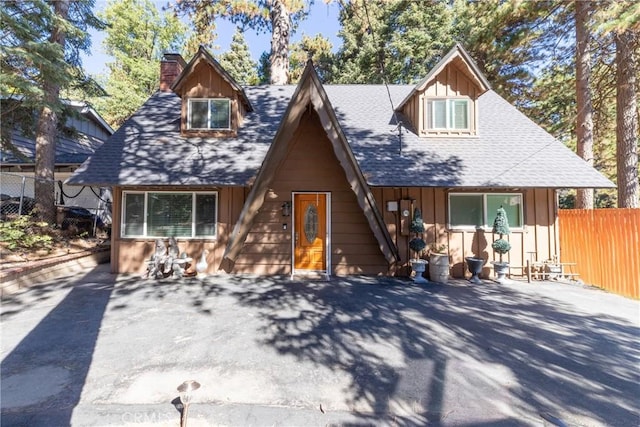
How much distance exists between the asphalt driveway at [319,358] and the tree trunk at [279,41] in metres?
10.2

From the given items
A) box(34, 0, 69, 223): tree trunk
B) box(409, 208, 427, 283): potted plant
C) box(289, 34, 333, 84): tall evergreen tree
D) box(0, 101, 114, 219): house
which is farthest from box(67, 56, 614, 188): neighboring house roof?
box(289, 34, 333, 84): tall evergreen tree

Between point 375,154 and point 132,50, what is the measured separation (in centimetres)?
2609

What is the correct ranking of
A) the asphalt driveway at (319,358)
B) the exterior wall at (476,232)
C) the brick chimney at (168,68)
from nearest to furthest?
the asphalt driveway at (319,358) < the exterior wall at (476,232) < the brick chimney at (168,68)

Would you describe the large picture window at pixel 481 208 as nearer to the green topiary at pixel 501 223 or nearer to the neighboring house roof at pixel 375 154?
the green topiary at pixel 501 223

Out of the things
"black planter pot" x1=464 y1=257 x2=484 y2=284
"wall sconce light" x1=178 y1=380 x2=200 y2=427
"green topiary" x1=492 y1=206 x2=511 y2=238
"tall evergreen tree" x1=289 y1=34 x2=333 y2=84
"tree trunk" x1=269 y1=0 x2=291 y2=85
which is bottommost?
"wall sconce light" x1=178 y1=380 x2=200 y2=427

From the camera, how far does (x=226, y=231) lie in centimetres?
794

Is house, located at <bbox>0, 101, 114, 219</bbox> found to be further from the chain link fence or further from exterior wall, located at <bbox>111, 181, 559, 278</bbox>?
exterior wall, located at <bbox>111, 181, 559, 278</bbox>

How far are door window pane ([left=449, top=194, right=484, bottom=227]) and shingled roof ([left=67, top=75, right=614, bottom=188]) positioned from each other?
2.11 feet

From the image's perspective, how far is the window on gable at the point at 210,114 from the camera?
889 cm

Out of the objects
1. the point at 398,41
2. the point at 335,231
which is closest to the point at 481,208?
the point at 335,231

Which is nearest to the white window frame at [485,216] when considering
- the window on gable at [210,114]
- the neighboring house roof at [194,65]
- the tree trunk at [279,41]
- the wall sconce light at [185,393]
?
the window on gable at [210,114]

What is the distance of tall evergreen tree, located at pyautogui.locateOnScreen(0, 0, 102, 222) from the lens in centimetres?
757

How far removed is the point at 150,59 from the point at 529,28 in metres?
27.1

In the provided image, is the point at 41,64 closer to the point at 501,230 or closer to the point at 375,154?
the point at 375,154
